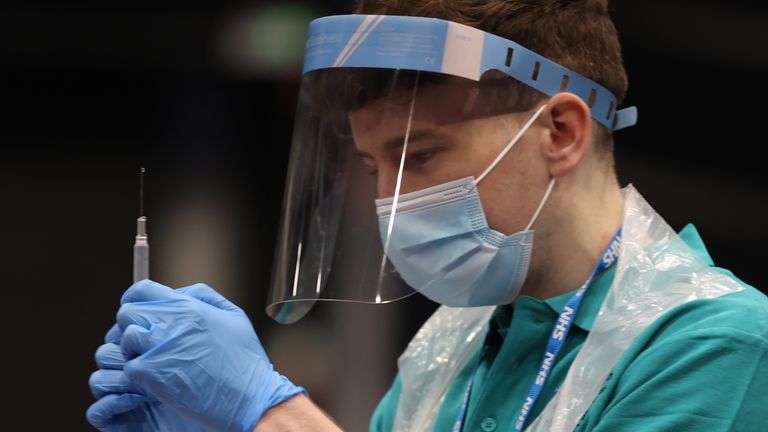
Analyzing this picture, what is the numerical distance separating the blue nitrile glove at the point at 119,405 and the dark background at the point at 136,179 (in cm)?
203

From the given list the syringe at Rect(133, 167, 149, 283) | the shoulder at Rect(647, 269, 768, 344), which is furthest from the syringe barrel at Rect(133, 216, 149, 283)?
the shoulder at Rect(647, 269, 768, 344)

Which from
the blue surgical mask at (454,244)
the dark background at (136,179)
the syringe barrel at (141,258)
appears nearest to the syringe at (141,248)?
the syringe barrel at (141,258)

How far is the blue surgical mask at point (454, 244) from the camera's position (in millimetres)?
1680

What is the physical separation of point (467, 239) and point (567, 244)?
17cm

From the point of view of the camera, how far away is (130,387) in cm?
160

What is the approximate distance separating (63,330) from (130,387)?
7.93 feet

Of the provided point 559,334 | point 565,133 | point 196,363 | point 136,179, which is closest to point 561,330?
point 559,334

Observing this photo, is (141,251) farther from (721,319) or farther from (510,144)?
(721,319)

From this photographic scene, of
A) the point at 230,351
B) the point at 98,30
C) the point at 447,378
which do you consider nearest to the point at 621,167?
the point at 447,378

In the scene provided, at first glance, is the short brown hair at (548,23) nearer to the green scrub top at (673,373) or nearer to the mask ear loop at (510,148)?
the mask ear loop at (510,148)

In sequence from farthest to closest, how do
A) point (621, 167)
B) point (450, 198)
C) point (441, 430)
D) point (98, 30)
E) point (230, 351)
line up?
point (98, 30) → point (621, 167) → point (441, 430) → point (450, 198) → point (230, 351)

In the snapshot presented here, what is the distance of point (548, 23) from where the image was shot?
1.72 metres

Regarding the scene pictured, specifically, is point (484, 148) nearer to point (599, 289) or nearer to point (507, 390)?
point (599, 289)

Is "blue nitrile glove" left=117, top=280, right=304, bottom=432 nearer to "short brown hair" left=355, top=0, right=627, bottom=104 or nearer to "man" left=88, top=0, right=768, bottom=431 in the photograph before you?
"man" left=88, top=0, right=768, bottom=431
